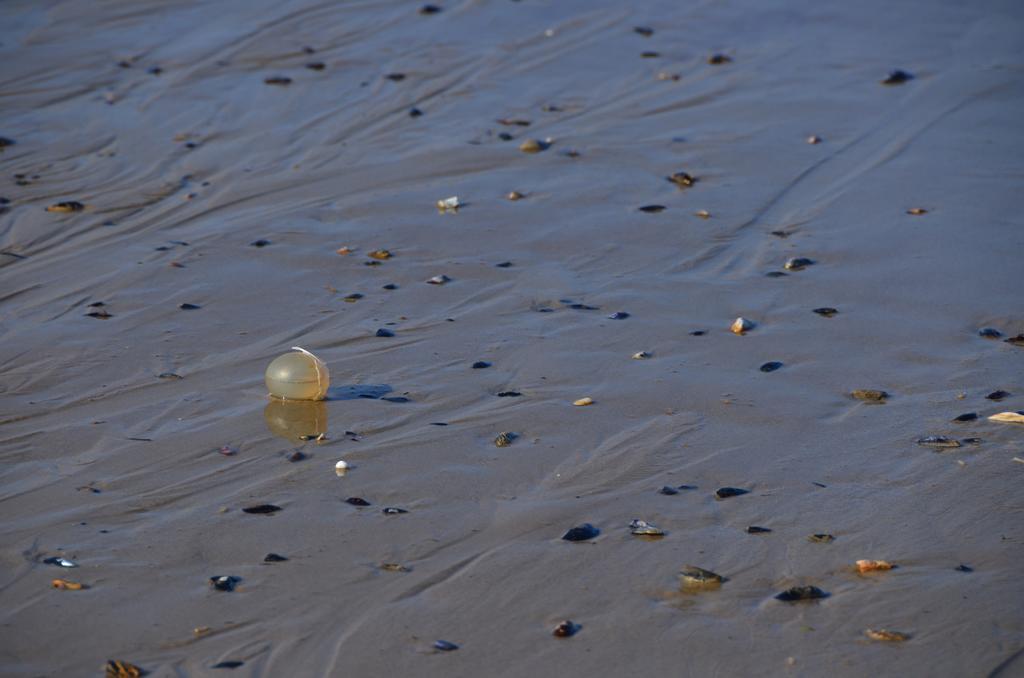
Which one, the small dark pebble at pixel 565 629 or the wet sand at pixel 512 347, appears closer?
the small dark pebble at pixel 565 629

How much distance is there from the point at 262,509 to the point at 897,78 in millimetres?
6711

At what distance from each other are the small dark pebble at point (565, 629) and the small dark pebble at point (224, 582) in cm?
104

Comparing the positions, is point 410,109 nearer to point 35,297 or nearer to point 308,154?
point 308,154

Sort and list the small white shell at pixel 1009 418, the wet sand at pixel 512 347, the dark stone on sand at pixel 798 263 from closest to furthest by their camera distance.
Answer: the wet sand at pixel 512 347 → the small white shell at pixel 1009 418 → the dark stone on sand at pixel 798 263

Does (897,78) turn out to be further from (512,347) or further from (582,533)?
(582,533)

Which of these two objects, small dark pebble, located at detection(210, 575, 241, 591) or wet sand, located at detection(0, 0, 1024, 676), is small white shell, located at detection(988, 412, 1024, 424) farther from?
small dark pebble, located at detection(210, 575, 241, 591)

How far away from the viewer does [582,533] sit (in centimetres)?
385

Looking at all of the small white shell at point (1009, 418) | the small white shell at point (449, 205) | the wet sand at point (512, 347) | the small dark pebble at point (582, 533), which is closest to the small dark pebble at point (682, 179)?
the wet sand at point (512, 347)

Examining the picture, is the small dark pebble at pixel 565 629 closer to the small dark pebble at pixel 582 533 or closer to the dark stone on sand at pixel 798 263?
the small dark pebble at pixel 582 533

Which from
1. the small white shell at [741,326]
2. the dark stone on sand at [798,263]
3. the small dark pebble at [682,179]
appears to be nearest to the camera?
the small white shell at [741,326]

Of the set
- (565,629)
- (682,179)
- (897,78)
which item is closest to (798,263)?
(682,179)

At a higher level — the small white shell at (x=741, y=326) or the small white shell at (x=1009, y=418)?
the small white shell at (x=741, y=326)

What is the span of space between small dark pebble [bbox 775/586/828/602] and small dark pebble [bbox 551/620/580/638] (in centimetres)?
64

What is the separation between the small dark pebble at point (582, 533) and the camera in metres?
3.83
